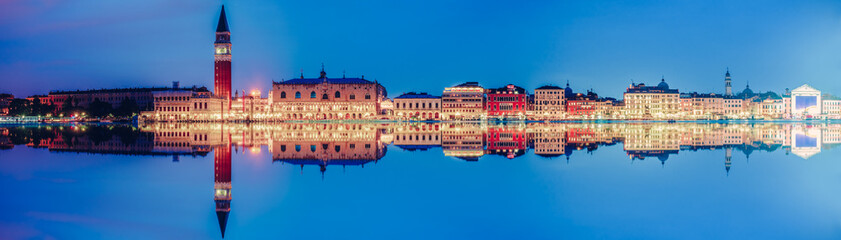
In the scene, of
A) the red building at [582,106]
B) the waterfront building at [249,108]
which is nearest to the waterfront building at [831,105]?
the red building at [582,106]

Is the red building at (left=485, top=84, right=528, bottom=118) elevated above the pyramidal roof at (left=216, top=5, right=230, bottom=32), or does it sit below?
below

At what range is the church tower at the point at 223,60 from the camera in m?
82.1

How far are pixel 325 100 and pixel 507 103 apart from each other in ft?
94.4

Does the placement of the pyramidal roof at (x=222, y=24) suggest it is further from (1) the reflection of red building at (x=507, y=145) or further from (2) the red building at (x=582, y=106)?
(1) the reflection of red building at (x=507, y=145)

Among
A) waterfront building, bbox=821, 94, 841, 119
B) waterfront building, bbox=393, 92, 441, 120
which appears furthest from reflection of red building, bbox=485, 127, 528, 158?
waterfront building, bbox=821, 94, 841, 119

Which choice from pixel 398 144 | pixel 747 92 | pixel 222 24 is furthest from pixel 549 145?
pixel 747 92

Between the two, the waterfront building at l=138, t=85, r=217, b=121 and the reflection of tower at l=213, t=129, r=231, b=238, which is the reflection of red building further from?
the waterfront building at l=138, t=85, r=217, b=121

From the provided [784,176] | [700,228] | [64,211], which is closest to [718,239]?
[700,228]

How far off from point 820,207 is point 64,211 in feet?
37.0

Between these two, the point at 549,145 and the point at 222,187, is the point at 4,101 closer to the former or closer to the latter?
the point at 549,145

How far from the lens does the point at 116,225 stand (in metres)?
7.11

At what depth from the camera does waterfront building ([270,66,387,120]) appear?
267ft

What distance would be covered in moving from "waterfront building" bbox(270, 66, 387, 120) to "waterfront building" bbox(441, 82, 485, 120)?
35.6 ft

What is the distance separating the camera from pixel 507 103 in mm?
85250
